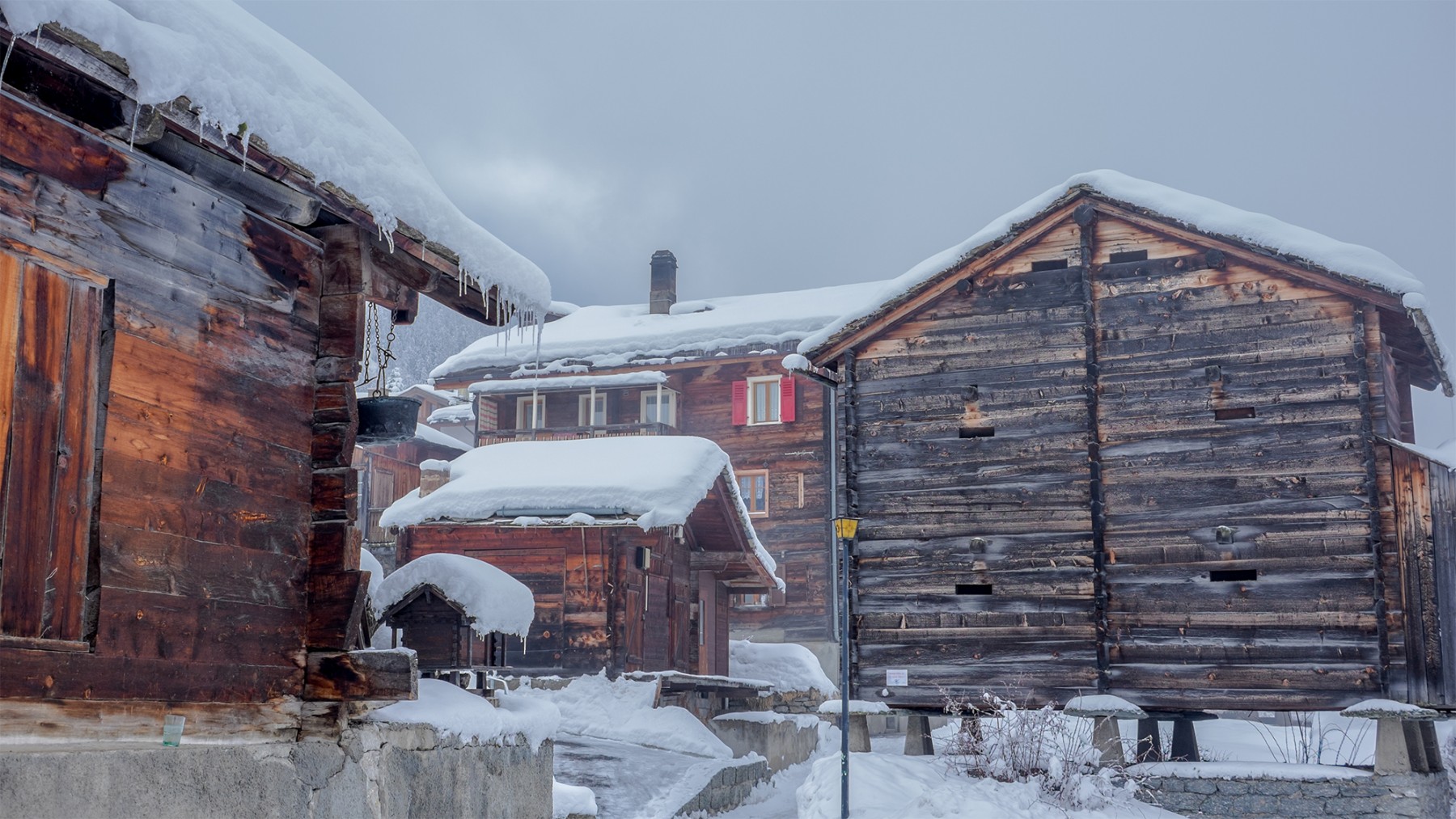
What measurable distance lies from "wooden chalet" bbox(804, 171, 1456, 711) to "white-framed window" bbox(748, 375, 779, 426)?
48.2ft

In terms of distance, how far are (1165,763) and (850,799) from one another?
3344 mm

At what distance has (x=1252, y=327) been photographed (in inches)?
548

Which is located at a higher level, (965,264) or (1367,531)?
(965,264)

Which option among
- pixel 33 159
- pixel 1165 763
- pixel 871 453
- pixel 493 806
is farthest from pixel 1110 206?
pixel 33 159

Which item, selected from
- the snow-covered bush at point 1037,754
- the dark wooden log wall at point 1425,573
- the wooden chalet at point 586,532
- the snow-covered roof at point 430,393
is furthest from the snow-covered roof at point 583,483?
the snow-covered roof at point 430,393

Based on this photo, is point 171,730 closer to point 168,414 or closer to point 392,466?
point 168,414

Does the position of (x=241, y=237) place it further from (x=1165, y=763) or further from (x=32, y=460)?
(x=1165, y=763)

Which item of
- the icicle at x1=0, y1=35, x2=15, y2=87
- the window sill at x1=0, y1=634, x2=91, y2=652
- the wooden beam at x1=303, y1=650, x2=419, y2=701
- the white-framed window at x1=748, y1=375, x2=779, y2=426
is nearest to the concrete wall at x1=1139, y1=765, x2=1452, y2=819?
the wooden beam at x1=303, y1=650, x2=419, y2=701

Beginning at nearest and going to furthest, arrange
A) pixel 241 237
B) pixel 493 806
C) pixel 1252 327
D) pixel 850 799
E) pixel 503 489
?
pixel 241 237 → pixel 493 806 → pixel 850 799 → pixel 1252 327 → pixel 503 489

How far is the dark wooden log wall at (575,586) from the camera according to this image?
63.7ft

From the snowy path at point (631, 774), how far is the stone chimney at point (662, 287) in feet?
60.9

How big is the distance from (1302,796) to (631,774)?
289 inches

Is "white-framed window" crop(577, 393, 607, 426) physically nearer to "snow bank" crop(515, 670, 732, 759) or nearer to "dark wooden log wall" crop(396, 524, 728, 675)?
"dark wooden log wall" crop(396, 524, 728, 675)

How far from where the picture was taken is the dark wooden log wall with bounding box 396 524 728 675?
19422mm
